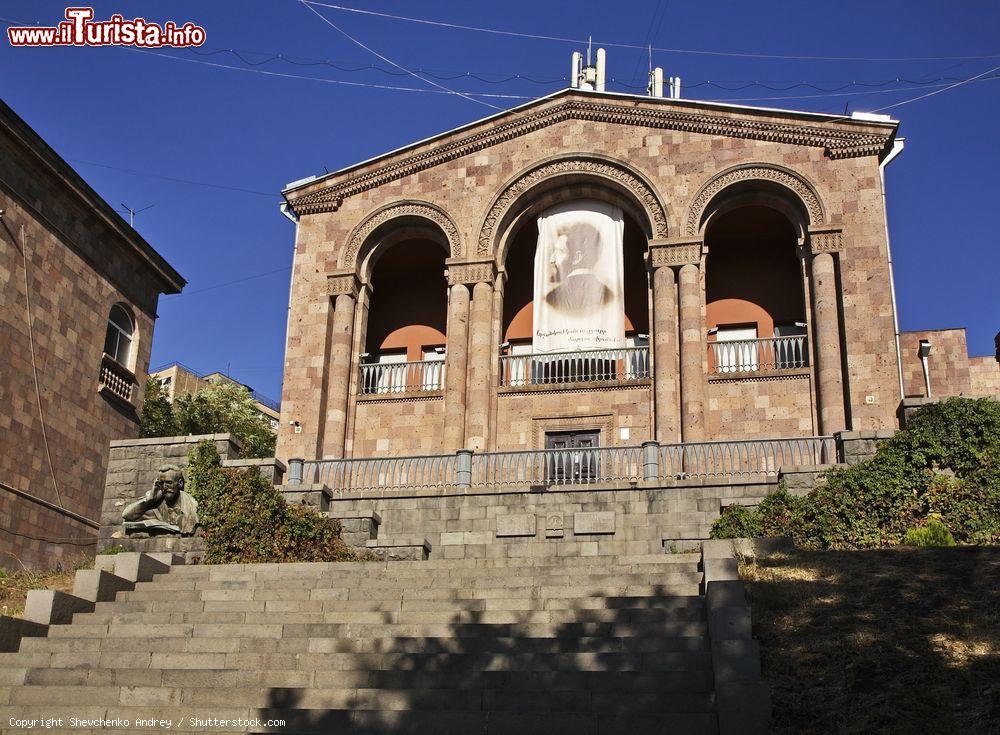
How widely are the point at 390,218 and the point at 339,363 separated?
4.15m

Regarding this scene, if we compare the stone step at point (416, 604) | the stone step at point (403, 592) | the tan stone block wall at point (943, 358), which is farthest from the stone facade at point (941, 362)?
the stone step at point (416, 604)

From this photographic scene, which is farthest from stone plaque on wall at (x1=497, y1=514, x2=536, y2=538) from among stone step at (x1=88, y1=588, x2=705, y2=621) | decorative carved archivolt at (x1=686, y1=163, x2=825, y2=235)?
decorative carved archivolt at (x1=686, y1=163, x2=825, y2=235)

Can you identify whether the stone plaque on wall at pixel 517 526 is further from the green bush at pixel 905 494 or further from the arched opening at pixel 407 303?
the arched opening at pixel 407 303

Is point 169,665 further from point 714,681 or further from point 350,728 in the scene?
point 714,681

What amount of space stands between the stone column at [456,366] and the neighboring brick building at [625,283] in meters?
0.05

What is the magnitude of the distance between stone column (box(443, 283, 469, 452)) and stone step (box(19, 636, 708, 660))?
12363 mm

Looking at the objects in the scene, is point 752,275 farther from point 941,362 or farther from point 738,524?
point 738,524

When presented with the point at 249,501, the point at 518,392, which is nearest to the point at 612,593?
the point at 249,501

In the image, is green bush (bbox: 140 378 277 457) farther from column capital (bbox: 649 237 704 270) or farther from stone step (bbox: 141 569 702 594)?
stone step (bbox: 141 569 702 594)

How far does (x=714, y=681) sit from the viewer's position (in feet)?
40.1

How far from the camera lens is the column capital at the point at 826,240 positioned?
86.8 ft

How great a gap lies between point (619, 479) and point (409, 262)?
37.4ft

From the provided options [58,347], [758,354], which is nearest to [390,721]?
[758,354]

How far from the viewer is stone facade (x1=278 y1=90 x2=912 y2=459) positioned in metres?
25.9
